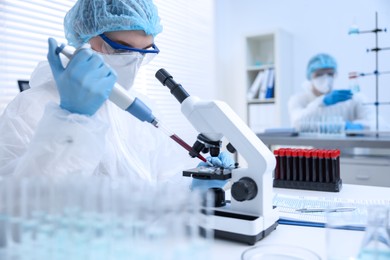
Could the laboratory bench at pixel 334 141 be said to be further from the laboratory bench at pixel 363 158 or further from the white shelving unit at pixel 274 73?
the white shelving unit at pixel 274 73

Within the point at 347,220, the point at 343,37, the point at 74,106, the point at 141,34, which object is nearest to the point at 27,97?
the point at 74,106

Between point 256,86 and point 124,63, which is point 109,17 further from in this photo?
point 256,86

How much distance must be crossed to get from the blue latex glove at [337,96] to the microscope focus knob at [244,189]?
2.46 metres

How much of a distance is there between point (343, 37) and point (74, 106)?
3.25 metres

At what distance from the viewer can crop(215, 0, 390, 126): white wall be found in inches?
128

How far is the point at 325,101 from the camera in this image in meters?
3.08

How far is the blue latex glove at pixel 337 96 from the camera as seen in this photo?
297 centimetres

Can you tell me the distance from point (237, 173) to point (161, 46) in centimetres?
189

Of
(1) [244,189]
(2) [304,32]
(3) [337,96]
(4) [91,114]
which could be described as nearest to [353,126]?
(3) [337,96]

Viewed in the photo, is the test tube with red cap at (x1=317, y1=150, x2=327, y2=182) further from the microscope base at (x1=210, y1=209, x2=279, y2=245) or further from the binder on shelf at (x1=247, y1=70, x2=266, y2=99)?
the binder on shelf at (x1=247, y1=70, x2=266, y2=99)

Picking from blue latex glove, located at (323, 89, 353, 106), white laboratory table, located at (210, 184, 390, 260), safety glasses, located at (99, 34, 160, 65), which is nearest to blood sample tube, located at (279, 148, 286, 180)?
white laboratory table, located at (210, 184, 390, 260)

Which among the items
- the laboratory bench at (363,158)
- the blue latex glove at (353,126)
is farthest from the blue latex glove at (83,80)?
the blue latex glove at (353,126)

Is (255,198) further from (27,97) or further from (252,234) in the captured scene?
(27,97)

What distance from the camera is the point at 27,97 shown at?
1.03 meters
